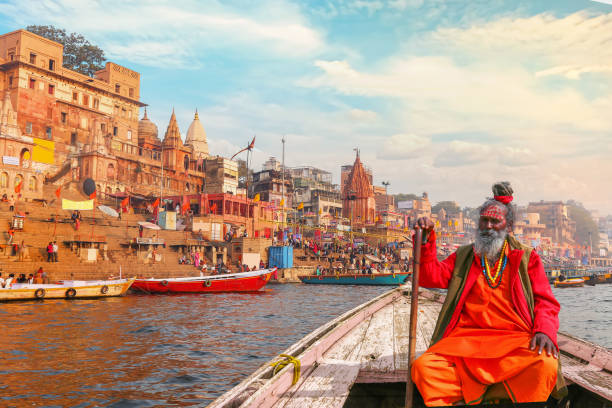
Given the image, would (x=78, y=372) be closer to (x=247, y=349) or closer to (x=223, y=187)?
(x=247, y=349)

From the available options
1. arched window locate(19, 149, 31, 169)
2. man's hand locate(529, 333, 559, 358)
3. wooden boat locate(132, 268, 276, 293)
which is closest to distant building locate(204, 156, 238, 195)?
arched window locate(19, 149, 31, 169)

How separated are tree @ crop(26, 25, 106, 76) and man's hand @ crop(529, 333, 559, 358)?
68354 millimetres

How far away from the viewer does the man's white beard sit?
355cm

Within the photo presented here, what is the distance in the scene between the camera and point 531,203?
157 meters

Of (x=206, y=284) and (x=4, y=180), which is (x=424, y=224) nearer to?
(x=206, y=284)

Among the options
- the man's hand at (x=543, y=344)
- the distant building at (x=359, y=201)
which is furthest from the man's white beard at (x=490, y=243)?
the distant building at (x=359, y=201)

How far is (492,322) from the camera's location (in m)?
3.37

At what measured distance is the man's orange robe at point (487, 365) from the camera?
9.95ft

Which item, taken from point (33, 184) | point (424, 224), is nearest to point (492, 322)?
point (424, 224)

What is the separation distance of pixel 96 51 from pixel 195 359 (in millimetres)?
64942

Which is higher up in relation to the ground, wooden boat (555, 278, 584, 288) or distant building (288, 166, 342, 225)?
distant building (288, 166, 342, 225)

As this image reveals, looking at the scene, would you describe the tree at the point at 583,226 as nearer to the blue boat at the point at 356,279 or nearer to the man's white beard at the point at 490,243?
the blue boat at the point at 356,279

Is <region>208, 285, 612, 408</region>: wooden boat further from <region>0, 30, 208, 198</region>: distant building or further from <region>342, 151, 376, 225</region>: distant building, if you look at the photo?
<region>342, 151, 376, 225</region>: distant building

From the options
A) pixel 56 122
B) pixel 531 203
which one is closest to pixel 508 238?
pixel 56 122
